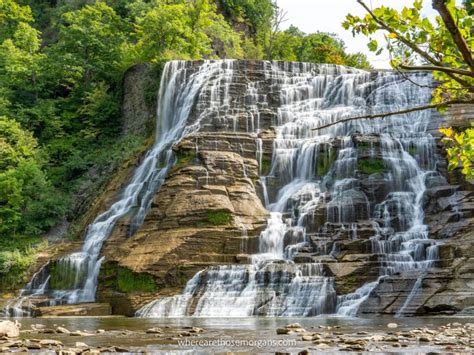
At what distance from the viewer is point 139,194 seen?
29.2 metres

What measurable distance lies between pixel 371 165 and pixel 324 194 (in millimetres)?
2505

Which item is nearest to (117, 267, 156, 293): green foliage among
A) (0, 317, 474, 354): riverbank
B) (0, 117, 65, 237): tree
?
(0, 317, 474, 354): riverbank

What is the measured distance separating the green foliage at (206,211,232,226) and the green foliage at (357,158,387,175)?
629 cm

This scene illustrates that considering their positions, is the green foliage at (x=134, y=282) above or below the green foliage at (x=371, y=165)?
below

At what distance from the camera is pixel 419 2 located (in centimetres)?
525

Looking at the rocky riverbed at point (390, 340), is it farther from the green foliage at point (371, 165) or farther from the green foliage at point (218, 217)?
the green foliage at point (371, 165)

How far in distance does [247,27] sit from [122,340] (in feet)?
155

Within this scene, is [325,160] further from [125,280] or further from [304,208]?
[125,280]

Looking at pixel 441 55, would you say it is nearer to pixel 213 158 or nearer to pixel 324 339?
pixel 324 339

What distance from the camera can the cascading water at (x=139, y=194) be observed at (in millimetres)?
25328

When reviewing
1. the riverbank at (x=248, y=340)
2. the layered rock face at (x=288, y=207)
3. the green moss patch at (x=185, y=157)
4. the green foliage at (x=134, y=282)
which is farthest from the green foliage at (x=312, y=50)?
the riverbank at (x=248, y=340)

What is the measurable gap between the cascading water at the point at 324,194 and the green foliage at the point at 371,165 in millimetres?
42

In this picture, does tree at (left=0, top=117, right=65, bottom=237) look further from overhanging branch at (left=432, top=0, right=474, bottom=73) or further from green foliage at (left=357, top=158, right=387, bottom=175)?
overhanging branch at (left=432, top=0, right=474, bottom=73)

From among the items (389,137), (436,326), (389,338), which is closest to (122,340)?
(389,338)
